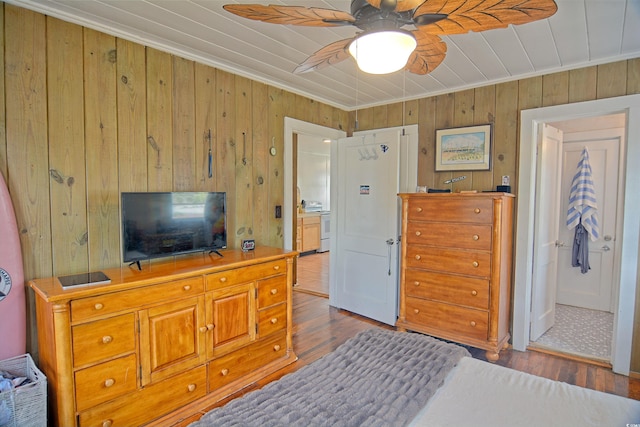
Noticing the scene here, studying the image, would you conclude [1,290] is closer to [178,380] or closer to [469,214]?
[178,380]

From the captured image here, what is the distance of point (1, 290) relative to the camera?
187cm

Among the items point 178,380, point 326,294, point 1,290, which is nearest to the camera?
point 1,290

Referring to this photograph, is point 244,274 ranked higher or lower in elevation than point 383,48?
lower

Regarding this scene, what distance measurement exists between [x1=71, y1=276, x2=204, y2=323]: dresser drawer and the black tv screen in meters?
0.33

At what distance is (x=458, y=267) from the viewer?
3086mm

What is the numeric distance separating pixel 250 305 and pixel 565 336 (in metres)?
3.15

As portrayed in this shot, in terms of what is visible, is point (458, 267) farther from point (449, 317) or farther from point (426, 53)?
point (426, 53)

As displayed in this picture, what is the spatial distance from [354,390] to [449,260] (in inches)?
79.0

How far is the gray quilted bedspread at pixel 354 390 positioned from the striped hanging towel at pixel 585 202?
3.38m

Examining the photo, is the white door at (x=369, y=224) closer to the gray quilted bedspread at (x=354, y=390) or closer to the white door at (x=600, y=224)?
the gray quilted bedspread at (x=354, y=390)

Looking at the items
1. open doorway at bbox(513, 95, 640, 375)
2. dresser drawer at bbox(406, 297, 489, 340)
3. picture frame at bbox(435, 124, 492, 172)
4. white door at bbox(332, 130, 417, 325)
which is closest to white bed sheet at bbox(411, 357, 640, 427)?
dresser drawer at bbox(406, 297, 489, 340)

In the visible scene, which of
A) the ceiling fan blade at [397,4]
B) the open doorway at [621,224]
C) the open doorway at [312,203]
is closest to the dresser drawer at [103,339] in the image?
the ceiling fan blade at [397,4]

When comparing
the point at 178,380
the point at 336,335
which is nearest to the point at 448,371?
the point at 178,380

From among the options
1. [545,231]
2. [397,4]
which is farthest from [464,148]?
[397,4]
